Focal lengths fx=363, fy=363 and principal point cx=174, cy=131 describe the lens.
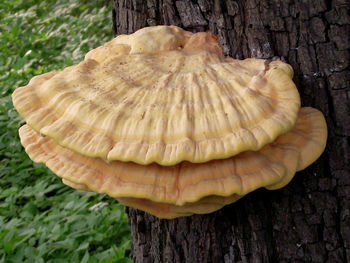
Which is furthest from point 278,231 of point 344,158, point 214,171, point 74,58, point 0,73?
point 0,73

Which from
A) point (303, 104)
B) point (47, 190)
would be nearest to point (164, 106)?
point (303, 104)

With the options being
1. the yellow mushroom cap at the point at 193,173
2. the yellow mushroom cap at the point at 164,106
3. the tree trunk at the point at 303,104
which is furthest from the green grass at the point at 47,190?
the yellow mushroom cap at the point at 164,106

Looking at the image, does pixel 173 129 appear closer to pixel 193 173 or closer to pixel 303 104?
pixel 193 173

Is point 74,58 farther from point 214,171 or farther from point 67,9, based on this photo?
point 214,171

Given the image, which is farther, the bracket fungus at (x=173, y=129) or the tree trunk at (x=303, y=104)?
the tree trunk at (x=303, y=104)

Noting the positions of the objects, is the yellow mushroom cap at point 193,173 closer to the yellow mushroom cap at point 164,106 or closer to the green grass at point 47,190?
the yellow mushroom cap at point 164,106
